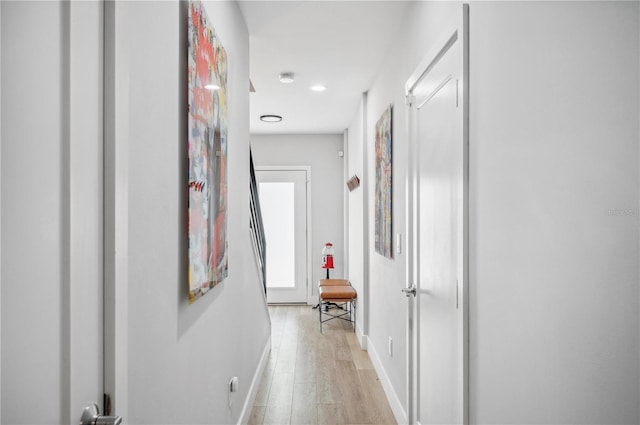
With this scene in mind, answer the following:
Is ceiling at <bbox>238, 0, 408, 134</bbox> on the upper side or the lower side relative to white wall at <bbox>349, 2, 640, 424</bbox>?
upper

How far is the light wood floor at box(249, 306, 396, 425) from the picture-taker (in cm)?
283

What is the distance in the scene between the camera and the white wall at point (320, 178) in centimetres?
654

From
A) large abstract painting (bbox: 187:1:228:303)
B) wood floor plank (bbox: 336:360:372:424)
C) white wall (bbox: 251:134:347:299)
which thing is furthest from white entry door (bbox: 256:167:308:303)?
large abstract painting (bbox: 187:1:228:303)

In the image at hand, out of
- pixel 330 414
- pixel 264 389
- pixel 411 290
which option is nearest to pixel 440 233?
pixel 411 290

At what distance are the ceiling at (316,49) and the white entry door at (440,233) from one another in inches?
27.3

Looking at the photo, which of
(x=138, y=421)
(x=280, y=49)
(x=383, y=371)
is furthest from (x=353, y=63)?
(x=138, y=421)

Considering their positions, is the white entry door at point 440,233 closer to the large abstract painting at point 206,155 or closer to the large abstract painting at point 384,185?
the large abstract painting at point 384,185

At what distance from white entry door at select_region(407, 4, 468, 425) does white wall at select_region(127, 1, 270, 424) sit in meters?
0.98

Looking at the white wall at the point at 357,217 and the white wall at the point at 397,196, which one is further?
the white wall at the point at 357,217

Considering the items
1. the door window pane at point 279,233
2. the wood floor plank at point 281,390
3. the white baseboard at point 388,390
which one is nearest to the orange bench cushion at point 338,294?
the white baseboard at point 388,390

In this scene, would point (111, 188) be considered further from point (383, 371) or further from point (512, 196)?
point (383, 371)

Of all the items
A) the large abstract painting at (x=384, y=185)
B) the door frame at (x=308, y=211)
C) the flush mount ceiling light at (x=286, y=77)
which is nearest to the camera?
the large abstract painting at (x=384, y=185)

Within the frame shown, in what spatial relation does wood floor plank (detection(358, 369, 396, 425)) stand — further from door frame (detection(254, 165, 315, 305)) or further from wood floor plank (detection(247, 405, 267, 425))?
door frame (detection(254, 165, 315, 305))

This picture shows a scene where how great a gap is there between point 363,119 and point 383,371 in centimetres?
246
